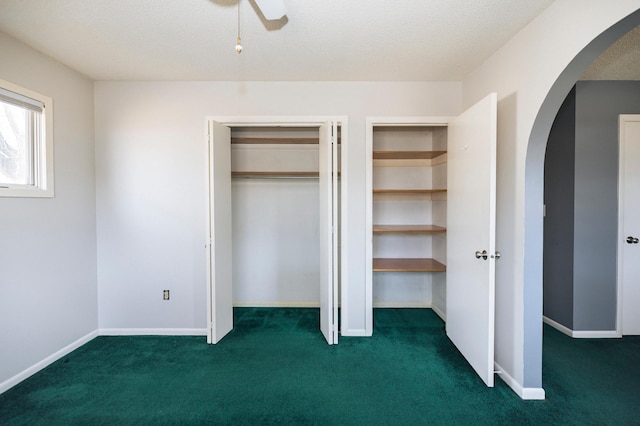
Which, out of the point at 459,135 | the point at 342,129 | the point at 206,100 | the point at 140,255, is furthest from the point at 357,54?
the point at 140,255

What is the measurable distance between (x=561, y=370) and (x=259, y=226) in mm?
3250

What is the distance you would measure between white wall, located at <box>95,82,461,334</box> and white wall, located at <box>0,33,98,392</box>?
0.49ft

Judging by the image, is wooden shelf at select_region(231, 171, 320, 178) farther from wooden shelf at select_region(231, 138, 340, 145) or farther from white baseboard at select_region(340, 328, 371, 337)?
white baseboard at select_region(340, 328, 371, 337)

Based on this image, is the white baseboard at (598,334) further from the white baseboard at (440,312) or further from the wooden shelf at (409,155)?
the wooden shelf at (409,155)

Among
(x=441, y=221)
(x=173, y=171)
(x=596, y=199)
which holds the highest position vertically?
(x=173, y=171)

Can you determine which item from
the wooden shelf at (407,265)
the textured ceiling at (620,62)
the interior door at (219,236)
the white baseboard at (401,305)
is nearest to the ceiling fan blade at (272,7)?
the interior door at (219,236)

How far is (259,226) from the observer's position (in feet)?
12.6

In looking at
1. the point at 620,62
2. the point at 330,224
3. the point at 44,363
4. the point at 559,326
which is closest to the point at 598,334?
the point at 559,326

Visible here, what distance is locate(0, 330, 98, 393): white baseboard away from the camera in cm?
215

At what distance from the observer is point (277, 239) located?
3857 mm

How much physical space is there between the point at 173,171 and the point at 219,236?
0.82 metres

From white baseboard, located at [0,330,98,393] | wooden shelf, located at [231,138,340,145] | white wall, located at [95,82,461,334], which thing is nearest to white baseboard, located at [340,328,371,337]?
white wall, located at [95,82,461,334]

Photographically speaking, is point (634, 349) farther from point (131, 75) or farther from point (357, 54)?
point (131, 75)

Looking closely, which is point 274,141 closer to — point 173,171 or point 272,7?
point 173,171
